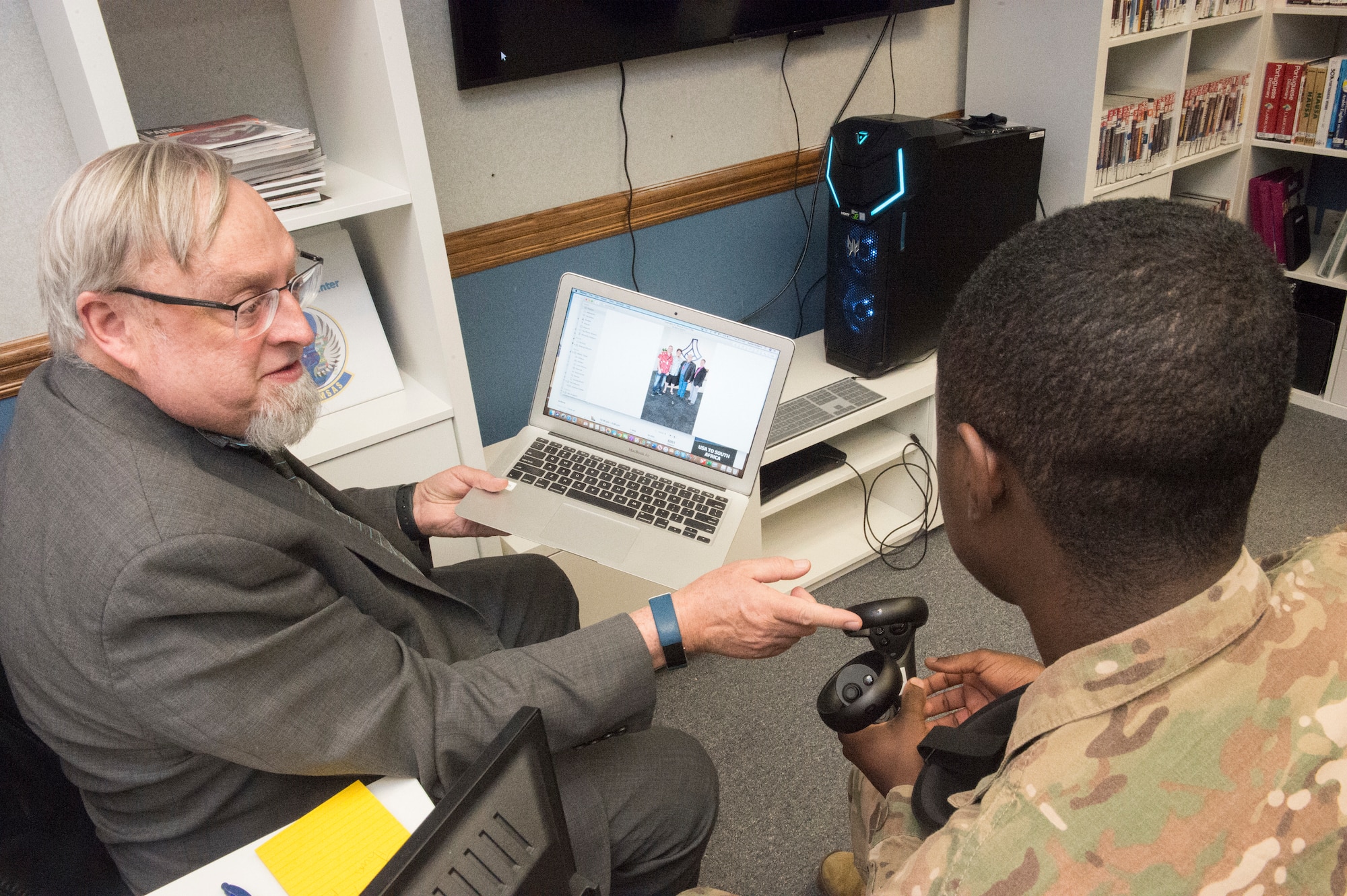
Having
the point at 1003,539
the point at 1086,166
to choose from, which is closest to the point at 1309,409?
the point at 1086,166

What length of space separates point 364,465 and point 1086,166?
1891mm

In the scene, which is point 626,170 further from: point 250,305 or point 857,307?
point 250,305

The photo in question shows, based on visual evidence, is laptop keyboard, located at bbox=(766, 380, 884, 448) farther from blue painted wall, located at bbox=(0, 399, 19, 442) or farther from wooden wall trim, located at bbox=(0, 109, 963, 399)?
blue painted wall, located at bbox=(0, 399, 19, 442)

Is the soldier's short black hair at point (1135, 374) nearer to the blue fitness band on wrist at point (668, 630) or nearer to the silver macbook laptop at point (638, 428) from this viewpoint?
the blue fitness band on wrist at point (668, 630)

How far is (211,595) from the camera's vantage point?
0.90 meters

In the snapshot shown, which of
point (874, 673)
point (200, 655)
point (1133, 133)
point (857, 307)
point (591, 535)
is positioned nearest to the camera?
point (200, 655)

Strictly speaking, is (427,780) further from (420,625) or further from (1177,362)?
(1177,362)

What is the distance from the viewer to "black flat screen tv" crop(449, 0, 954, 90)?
1.79 meters

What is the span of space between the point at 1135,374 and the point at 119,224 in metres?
0.96

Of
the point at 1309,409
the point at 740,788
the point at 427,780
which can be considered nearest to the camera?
the point at 427,780

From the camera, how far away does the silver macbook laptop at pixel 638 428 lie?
56.1 inches

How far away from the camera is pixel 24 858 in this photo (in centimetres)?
101

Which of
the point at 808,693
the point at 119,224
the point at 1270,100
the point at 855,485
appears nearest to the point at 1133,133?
the point at 1270,100

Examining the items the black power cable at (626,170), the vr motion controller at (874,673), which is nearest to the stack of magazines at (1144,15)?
the black power cable at (626,170)
